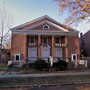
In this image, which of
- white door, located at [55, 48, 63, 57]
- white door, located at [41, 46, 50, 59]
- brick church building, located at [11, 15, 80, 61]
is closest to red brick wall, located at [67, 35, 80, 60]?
brick church building, located at [11, 15, 80, 61]

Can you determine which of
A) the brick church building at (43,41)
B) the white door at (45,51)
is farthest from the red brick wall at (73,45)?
the white door at (45,51)

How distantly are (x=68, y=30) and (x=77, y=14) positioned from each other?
12092mm

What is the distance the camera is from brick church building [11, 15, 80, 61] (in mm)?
30188

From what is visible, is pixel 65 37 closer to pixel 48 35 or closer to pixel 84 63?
pixel 48 35

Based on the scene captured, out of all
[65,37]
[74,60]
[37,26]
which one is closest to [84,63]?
[74,60]

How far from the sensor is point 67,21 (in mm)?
20297

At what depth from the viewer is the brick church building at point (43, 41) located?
3019 centimetres

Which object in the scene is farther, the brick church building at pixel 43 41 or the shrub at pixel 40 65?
the brick church building at pixel 43 41

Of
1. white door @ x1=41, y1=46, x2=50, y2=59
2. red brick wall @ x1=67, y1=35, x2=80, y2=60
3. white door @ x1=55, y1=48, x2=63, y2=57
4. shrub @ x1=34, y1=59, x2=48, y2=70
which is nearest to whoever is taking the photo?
shrub @ x1=34, y1=59, x2=48, y2=70

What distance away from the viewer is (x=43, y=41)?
3244 centimetres

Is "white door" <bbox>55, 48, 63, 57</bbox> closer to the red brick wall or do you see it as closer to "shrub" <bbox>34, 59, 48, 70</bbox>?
the red brick wall

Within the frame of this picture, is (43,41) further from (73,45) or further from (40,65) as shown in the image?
(40,65)

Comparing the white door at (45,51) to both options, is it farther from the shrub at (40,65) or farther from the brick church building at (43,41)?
the shrub at (40,65)

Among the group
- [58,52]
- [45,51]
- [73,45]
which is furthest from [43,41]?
[73,45]
